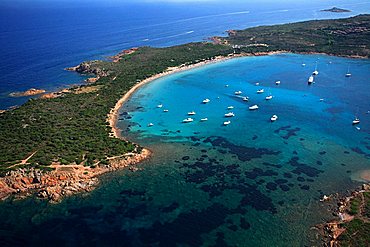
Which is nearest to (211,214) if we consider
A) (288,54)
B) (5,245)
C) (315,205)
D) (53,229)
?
(315,205)

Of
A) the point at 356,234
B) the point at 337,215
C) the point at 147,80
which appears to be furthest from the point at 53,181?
the point at 147,80

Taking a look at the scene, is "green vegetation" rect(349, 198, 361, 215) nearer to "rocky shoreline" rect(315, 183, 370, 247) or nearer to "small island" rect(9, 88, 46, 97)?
"rocky shoreline" rect(315, 183, 370, 247)

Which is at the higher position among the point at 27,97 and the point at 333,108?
the point at 27,97

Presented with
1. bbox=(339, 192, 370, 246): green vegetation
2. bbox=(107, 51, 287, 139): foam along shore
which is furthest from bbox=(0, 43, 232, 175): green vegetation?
bbox=(339, 192, 370, 246): green vegetation

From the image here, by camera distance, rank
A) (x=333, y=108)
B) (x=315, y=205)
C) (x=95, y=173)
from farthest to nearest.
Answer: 1. (x=333, y=108)
2. (x=95, y=173)
3. (x=315, y=205)

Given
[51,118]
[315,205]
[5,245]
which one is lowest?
[315,205]

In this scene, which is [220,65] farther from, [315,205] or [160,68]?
[315,205]

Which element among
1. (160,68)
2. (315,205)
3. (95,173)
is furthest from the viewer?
(160,68)

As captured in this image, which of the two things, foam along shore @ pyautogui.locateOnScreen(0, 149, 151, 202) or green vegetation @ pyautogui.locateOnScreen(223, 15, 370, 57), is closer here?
foam along shore @ pyautogui.locateOnScreen(0, 149, 151, 202)

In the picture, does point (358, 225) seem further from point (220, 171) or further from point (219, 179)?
point (220, 171)
